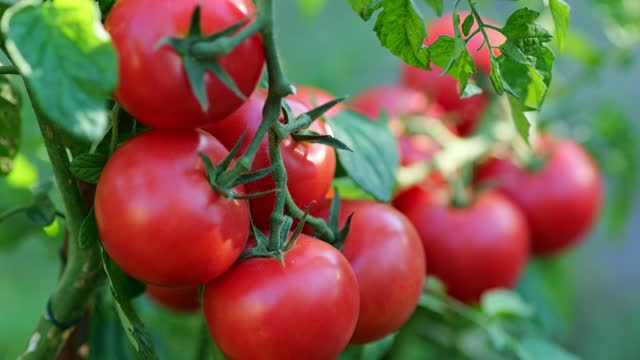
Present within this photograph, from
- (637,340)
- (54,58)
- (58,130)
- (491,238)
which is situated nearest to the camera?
(54,58)

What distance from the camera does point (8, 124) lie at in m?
0.56

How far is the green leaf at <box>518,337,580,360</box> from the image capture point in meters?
0.71

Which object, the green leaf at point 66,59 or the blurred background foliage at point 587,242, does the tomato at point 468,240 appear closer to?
the blurred background foliage at point 587,242

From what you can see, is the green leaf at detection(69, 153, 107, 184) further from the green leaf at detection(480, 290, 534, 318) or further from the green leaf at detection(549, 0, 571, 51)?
the green leaf at detection(480, 290, 534, 318)

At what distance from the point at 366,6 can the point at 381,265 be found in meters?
0.16

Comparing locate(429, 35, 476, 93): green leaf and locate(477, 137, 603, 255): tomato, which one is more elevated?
locate(429, 35, 476, 93): green leaf

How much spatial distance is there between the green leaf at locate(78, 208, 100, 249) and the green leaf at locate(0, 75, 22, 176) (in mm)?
117

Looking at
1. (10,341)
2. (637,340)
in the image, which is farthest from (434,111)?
(637,340)

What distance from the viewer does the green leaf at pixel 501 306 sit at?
2.58 feet

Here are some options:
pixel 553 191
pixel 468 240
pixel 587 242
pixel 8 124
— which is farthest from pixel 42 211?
pixel 587 242

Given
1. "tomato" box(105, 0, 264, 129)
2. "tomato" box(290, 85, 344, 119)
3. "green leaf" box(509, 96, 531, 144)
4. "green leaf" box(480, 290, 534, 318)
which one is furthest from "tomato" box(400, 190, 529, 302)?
"tomato" box(105, 0, 264, 129)

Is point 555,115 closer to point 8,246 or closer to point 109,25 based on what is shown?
point 8,246

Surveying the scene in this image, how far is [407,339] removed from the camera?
30.9 inches

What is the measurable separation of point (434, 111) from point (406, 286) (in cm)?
40
